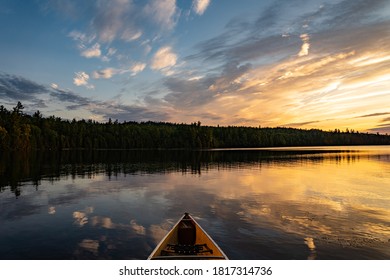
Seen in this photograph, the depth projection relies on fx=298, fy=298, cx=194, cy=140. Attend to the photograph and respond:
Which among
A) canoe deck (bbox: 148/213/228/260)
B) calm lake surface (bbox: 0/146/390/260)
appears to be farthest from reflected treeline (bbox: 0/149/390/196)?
canoe deck (bbox: 148/213/228/260)

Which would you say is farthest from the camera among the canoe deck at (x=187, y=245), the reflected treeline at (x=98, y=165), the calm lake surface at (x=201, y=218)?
the reflected treeline at (x=98, y=165)

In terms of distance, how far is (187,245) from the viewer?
55.0ft

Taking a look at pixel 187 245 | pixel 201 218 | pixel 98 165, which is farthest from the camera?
pixel 98 165

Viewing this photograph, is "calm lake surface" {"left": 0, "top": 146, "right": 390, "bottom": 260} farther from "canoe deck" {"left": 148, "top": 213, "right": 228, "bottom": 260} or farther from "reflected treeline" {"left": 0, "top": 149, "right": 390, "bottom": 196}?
"reflected treeline" {"left": 0, "top": 149, "right": 390, "bottom": 196}

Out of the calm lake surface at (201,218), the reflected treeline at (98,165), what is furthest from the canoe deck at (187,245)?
the reflected treeline at (98,165)

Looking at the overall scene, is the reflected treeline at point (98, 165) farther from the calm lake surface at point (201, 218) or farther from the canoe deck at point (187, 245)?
the canoe deck at point (187, 245)

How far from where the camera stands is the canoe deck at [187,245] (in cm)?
1460

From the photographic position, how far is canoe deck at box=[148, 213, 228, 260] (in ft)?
47.9

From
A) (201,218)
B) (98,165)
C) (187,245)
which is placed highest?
(98,165)

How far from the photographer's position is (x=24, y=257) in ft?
56.0

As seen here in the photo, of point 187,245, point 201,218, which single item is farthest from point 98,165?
point 187,245

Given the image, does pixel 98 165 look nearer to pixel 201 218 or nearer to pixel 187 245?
pixel 201 218
